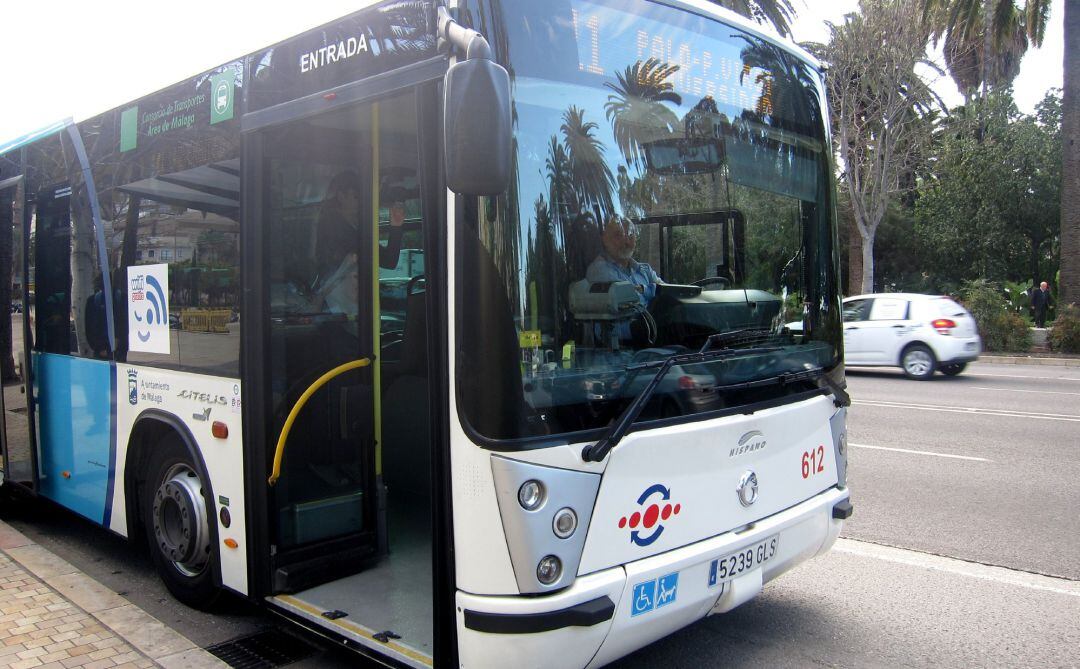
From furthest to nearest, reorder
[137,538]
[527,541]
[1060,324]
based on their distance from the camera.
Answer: [1060,324] → [137,538] → [527,541]

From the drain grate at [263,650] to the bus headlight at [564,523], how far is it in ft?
6.02

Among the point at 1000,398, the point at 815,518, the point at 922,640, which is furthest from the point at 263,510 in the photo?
the point at 1000,398

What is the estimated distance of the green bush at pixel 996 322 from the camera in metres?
21.4

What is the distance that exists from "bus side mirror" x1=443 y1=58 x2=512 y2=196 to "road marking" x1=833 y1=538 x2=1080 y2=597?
4.04m

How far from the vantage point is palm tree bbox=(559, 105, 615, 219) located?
318cm

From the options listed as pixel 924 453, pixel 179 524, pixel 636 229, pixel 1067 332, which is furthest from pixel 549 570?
pixel 1067 332

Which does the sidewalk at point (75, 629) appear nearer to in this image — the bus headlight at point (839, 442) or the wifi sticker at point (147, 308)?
the wifi sticker at point (147, 308)

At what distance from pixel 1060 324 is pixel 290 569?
21886 millimetres

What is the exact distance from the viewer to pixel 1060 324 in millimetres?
21016

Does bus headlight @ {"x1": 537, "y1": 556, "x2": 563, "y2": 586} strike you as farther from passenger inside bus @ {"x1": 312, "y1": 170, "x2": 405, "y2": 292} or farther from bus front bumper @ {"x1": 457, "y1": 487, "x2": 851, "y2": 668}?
passenger inside bus @ {"x1": 312, "y1": 170, "x2": 405, "y2": 292}

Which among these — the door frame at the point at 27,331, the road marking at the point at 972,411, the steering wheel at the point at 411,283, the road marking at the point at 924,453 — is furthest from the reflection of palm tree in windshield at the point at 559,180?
the road marking at the point at 972,411

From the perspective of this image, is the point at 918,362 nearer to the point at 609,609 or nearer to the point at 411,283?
the point at 411,283

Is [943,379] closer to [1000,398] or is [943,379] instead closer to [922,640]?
[1000,398]

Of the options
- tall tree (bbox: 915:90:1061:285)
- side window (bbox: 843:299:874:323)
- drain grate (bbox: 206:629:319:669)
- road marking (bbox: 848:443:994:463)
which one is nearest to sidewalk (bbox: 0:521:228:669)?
drain grate (bbox: 206:629:319:669)
